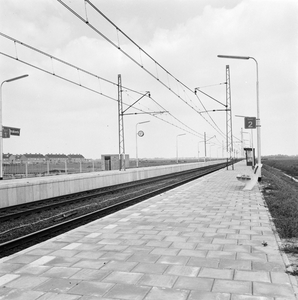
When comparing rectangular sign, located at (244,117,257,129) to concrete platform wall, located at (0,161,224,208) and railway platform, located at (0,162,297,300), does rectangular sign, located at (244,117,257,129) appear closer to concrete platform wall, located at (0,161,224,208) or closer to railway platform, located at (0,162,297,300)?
concrete platform wall, located at (0,161,224,208)

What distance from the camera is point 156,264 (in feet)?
15.6

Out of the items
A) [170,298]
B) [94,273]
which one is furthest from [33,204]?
[170,298]

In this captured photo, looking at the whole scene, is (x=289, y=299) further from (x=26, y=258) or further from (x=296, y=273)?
(x=26, y=258)

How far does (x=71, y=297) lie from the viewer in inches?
145

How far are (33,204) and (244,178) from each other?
962cm

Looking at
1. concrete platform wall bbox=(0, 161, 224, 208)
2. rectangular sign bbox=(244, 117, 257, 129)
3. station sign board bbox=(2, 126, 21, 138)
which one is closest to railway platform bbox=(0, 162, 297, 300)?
concrete platform wall bbox=(0, 161, 224, 208)

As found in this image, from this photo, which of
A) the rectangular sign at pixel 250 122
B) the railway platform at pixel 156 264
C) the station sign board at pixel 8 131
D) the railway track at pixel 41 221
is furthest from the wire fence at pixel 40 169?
the railway platform at pixel 156 264

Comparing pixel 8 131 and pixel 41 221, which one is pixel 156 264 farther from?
pixel 8 131

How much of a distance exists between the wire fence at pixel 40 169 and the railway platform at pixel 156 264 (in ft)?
56.0

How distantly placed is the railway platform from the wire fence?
56.0 feet

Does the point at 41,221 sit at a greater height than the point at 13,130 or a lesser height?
lesser

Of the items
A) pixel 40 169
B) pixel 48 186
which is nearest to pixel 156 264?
pixel 48 186

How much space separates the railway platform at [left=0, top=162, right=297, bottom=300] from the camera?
3781 mm

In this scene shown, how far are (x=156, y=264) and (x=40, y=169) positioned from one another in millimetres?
21323
